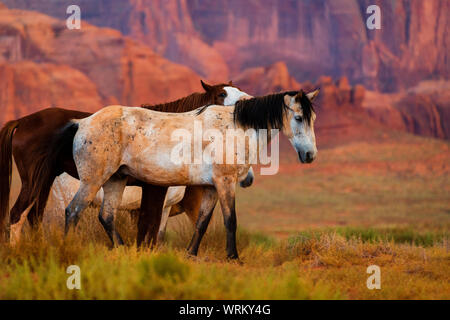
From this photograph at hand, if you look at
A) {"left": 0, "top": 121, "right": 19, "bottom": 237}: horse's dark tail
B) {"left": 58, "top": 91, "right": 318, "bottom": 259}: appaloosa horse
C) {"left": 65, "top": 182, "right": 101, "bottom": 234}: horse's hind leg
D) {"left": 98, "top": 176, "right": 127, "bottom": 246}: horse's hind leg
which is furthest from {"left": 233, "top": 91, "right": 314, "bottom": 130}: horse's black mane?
{"left": 0, "top": 121, "right": 19, "bottom": 237}: horse's dark tail

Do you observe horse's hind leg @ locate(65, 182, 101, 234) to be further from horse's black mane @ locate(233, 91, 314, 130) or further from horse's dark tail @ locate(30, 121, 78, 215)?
horse's black mane @ locate(233, 91, 314, 130)

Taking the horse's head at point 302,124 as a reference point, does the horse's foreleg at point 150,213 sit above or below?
below

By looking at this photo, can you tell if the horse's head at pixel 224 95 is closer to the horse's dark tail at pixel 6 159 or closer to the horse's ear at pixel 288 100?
the horse's ear at pixel 288 100

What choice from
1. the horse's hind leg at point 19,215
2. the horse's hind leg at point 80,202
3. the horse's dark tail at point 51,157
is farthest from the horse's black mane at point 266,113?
the horse's hind leg at point 19,215

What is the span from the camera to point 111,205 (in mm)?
8336

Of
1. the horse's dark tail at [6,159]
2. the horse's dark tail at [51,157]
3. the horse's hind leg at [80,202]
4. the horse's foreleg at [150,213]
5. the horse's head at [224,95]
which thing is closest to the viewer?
the horse's hind leg at [80,202]

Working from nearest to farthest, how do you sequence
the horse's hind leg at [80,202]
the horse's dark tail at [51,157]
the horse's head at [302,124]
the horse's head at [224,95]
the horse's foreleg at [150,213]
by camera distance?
the horse's hind leg at [80,202], the horse's head at [302,124], the horse's dark tail at [51,157], the horse's foreleg at [150,213], the horse's head at [224,95]

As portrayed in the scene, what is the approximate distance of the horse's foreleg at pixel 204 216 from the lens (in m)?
8.23

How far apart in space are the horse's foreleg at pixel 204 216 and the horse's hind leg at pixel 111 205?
96cm

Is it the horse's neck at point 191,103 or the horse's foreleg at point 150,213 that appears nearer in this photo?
the horse's foreleg at point 150,213

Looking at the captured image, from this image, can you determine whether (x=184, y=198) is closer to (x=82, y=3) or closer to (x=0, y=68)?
(x=0, y=68)

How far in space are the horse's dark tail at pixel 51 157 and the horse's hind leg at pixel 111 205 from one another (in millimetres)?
719

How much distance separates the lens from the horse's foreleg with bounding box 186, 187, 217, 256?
8.23m

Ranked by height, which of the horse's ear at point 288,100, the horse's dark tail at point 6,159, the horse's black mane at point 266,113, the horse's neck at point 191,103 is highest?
the horse's neck at point 191,103
